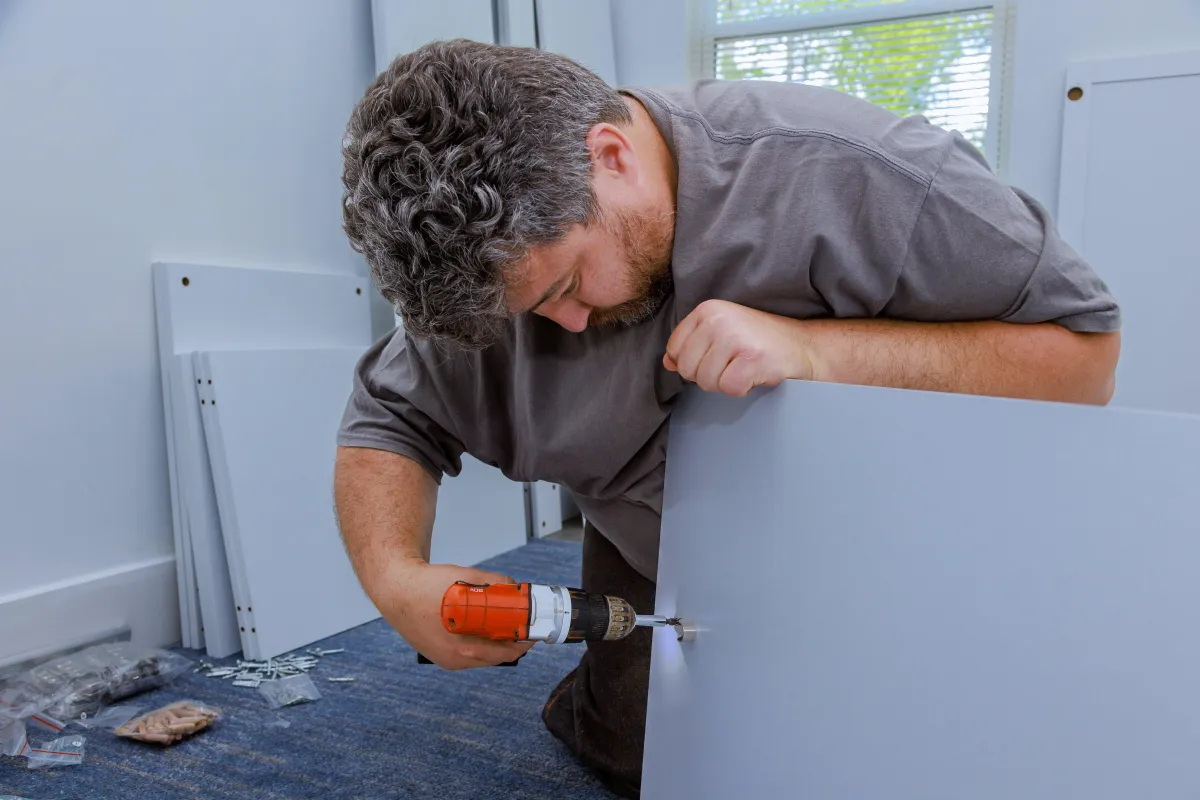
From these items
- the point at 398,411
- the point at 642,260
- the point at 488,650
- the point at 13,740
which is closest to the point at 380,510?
the point at 398,411

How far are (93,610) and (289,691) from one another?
1.76 ft

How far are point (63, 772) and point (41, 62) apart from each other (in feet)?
4.65

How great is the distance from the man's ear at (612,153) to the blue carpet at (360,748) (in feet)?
3.26

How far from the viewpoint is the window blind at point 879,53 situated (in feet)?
10.3

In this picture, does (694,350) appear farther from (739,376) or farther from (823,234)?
(823,234)

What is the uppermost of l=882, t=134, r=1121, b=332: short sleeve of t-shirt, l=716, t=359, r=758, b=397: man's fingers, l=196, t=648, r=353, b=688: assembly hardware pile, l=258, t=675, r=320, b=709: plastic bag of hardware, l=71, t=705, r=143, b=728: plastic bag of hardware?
l=882, t=134, r=1121, b=332: short sleeve of t-shirt

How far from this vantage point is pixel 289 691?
5.87ft

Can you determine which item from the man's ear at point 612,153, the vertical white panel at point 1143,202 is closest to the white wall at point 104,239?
the man's ear at point 612,153

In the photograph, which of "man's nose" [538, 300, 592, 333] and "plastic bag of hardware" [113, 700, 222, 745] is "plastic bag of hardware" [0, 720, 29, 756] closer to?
"plastic bag of hardware" [113, 700, 222, 745]

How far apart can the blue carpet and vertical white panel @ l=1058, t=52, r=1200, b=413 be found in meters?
2.28

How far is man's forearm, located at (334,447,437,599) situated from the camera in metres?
1.19

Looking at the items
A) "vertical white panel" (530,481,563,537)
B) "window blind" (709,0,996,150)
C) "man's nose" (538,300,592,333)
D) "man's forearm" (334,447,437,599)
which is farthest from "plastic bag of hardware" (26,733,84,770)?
"window blind" (709,0,996,150)

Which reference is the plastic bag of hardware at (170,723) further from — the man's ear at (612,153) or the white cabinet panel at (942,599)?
the man's ear at (612,153)

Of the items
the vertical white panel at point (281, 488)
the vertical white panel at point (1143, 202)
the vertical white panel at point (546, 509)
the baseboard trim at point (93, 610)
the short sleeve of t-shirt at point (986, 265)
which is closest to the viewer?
the short sleeve of t-shirt at point (986, 265)
